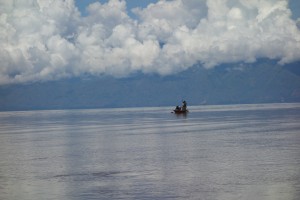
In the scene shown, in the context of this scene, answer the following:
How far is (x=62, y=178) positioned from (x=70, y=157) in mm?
18430

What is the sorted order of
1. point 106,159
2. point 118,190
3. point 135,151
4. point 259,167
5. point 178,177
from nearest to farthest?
point 118,190 → point 178,177 → point 259,167 → point 106,159 → point 135,151

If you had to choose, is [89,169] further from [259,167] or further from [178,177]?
[259,167]

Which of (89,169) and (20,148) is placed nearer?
(89,169)

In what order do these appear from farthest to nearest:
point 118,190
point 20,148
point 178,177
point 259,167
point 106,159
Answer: point 20,148 → point 106,159 → point 259,167 → point 178,177 → point 118,190

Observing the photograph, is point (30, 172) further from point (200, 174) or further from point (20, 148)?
point (20, 148)

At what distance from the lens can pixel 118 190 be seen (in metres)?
41.0

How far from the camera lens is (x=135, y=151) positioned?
7175 centimetres

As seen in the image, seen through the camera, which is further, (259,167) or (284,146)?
(284,146)

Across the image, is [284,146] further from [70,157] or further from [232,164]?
[70,157]

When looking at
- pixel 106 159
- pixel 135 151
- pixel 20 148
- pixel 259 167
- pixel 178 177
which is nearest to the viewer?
pixel 178 177

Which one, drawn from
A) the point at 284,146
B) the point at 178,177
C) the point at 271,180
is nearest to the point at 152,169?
the point at 178,177

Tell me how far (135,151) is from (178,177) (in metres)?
25.6

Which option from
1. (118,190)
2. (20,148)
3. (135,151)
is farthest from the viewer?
(20,148)

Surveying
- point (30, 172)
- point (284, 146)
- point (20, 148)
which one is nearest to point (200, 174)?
point (30, 172)
